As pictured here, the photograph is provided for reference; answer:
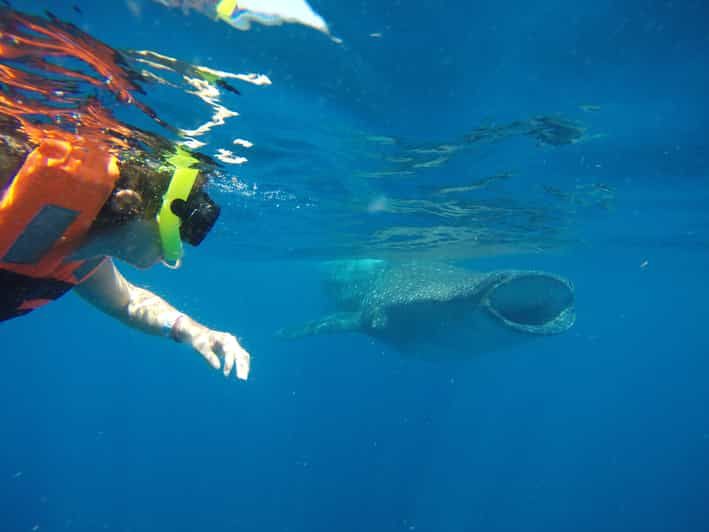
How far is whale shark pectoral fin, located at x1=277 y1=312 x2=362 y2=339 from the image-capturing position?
13914mm

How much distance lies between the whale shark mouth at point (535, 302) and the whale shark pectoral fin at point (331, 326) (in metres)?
4.87

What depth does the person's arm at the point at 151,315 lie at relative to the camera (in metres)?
3.92

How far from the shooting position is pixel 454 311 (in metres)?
10.9

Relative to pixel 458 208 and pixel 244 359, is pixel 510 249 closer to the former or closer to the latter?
pixel 458 208

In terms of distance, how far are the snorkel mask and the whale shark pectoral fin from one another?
1091cm

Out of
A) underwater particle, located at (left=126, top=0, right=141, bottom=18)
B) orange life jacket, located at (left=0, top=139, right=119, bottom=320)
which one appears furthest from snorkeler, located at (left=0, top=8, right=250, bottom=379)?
underwater particle, located at (left=126, top=0, right=141, bottom=18)

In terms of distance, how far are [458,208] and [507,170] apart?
3.60 metres

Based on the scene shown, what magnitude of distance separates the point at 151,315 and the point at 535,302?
831cm

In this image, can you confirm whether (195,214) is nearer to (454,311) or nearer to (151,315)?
(151,315)

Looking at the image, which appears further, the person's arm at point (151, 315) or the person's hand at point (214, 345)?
the person's arm at point (151, 315)

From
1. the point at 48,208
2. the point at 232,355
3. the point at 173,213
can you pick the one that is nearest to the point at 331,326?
the point at 232,355

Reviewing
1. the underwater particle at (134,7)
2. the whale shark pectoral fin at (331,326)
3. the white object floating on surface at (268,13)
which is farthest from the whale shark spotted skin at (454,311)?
the underwater particle at (134,7)

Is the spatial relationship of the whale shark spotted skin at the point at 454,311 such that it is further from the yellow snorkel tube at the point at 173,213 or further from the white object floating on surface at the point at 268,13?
the yellow snorkel tube at the point at 173,213

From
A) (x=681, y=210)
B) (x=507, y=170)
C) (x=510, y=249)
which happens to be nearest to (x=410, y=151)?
(x=507, y=170)
